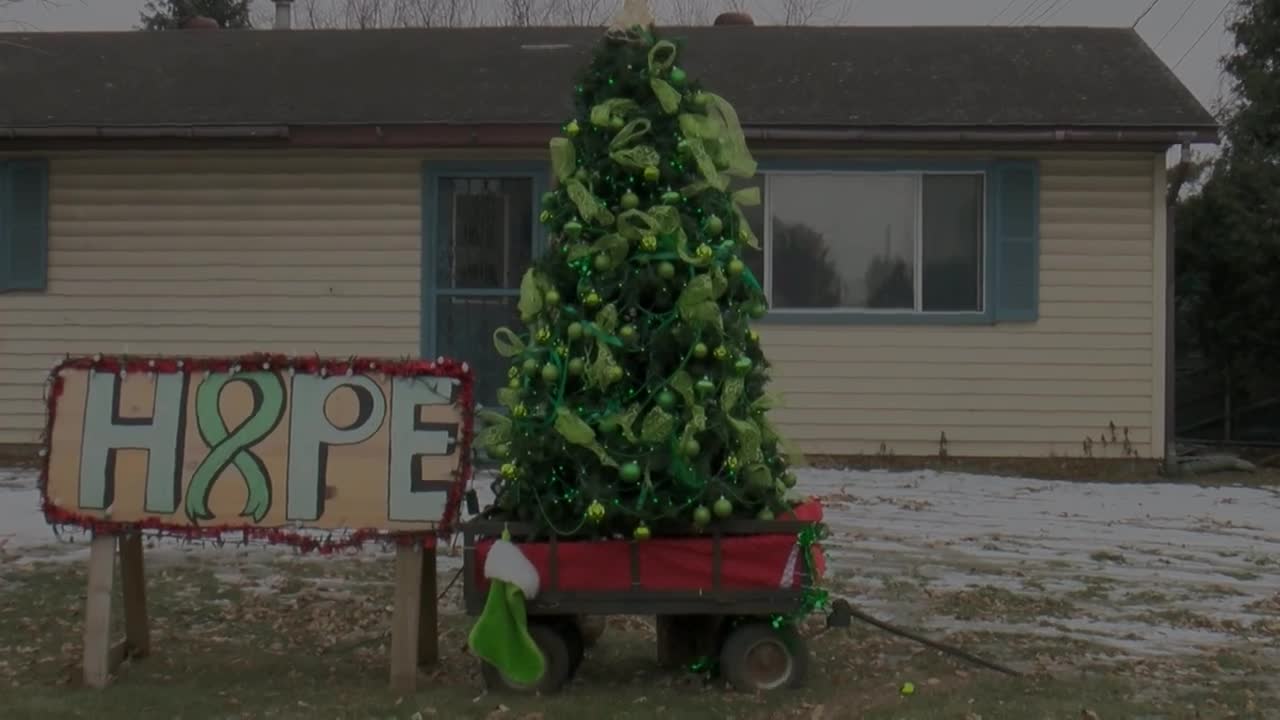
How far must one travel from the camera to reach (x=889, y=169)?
13266 millimetres

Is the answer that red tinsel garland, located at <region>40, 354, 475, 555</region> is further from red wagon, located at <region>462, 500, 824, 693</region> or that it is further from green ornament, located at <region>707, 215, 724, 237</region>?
green ornament, located at <region>707, 215, 724, 237</region>

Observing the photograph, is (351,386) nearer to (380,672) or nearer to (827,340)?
(380,672)

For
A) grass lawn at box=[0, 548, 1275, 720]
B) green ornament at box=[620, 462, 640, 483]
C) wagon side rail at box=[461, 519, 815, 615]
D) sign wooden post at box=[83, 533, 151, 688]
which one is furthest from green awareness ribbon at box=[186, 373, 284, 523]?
green ornament at box=[620, 462, 640, 483]

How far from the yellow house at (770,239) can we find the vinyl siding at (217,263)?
2cm

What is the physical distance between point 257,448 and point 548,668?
5.00 feet

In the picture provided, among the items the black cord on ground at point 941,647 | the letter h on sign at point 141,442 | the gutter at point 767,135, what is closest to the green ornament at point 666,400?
the black cord on ground at point 941,647

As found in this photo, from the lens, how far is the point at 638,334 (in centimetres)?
597

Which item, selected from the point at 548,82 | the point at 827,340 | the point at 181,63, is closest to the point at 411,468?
the point at 827,340

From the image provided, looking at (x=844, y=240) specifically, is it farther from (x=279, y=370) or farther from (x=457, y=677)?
(x=279, y=370)

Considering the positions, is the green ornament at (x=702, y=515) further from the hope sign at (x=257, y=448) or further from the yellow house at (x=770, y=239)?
the yellow house at (x=770, y=239)

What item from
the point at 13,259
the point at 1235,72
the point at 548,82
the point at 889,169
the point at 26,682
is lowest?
the point at 26,682

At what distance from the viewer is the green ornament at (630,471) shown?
18.8 ft

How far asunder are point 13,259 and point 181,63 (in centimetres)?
299

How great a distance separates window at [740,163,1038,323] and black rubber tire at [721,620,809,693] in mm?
7420
